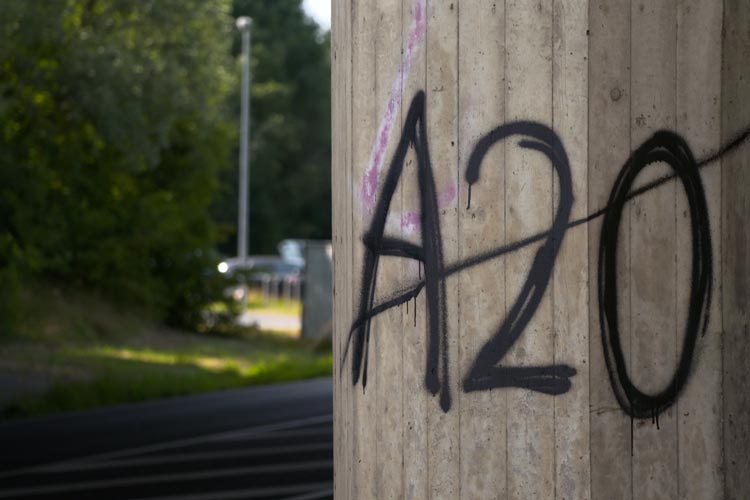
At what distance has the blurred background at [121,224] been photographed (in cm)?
2058

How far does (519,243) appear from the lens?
16.2 ft

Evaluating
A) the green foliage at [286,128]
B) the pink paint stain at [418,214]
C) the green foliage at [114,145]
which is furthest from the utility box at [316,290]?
the green foliage at [286,128]

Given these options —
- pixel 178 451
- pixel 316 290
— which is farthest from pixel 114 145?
pixel 178 451

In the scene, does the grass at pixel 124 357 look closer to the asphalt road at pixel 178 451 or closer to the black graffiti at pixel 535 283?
the asphalt road at pixel 178 451

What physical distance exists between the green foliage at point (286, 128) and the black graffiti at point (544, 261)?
57499mm

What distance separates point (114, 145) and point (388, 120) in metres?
19.1

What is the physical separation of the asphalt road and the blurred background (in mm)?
742

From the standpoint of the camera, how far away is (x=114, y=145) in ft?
77.8

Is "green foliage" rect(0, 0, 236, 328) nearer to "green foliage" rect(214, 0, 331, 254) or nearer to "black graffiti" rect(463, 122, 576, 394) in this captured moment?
"black graffiti" rect(463, 122, 576, 394)

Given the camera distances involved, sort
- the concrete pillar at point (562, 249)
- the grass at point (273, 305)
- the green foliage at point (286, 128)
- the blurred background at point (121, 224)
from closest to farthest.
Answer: the concrete pillar at point (562, 249), the blurred background at point (121, 224), the grass at point (273, 305), the green foliage at point (286, 128)

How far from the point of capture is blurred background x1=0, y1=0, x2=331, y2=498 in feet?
67.5

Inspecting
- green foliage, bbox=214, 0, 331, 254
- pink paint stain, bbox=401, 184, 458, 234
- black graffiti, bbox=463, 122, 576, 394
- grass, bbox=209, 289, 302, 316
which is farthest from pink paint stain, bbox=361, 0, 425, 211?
green foliage, bbox=214, 0, 331, 254

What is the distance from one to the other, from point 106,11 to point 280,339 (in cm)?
992

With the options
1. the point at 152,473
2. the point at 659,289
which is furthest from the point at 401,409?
the point at 152,473
